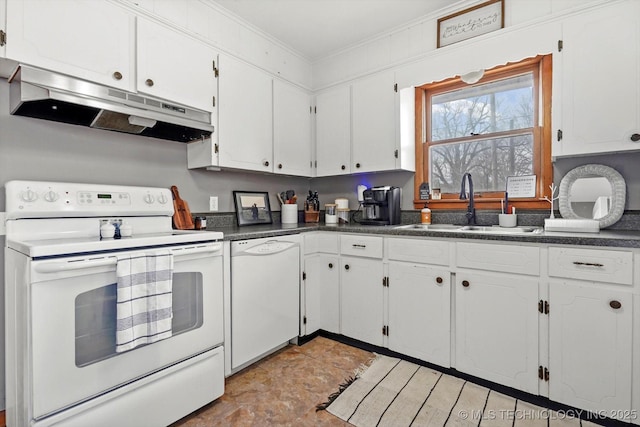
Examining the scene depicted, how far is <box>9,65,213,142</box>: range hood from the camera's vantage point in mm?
1416

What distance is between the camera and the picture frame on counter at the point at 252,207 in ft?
8.77

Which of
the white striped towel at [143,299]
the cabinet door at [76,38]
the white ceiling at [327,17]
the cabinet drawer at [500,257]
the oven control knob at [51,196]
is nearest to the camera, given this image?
the white striped towel at [143,299]

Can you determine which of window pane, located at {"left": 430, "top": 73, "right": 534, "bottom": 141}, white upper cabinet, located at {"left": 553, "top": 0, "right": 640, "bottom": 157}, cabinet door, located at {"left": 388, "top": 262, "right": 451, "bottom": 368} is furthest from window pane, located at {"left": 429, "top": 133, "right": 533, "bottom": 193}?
cabinet door, located at {"left": 388, "top": 262, "right": 451, "bottom": 368}

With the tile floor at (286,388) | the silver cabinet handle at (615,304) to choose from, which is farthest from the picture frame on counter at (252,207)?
the silver cabinet handle at (615,304)

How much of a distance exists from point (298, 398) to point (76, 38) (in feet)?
7.13

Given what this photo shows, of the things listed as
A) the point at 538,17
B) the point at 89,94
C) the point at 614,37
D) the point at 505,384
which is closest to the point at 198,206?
the point at 89,94

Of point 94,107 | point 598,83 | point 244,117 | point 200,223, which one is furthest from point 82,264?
point 598,83

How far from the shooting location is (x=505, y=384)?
69.7 inches

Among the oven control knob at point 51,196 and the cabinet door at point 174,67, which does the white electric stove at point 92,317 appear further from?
the cabinet door at point 174,67

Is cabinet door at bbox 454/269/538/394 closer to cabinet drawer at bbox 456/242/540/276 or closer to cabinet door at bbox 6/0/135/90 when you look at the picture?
cabinet drawer at bbox 456/242/540/276

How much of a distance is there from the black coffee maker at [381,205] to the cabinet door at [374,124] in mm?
233

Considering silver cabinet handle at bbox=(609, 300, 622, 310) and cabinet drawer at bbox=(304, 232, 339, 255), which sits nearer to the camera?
silver cabinet handle at bbox=(609, 300, 622, 310)

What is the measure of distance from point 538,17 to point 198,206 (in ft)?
8.44

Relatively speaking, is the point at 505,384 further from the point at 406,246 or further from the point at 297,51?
the point at 297,51
